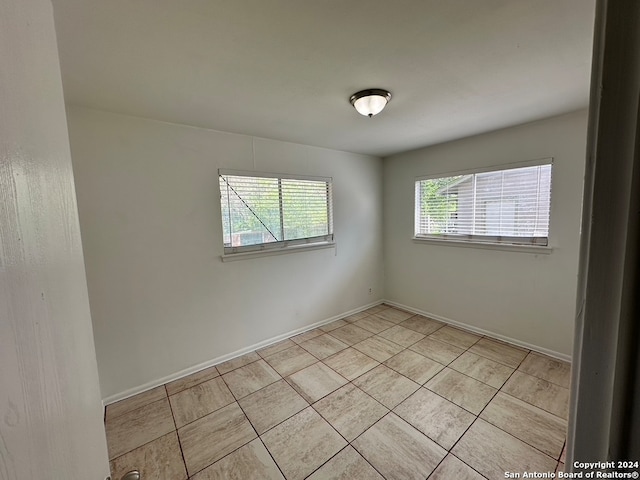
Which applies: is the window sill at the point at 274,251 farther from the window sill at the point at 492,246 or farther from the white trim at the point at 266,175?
the window sill at the point at 492,246

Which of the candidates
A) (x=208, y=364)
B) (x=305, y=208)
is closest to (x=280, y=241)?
(x=305, y=208)

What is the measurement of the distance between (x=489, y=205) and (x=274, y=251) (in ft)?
8.22

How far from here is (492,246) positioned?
2902mm

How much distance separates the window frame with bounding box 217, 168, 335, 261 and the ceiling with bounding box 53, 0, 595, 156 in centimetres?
61

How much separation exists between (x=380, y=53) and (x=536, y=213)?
2.34 m

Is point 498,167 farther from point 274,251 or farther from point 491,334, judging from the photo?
point 274,251

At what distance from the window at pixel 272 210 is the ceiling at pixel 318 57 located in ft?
2.28

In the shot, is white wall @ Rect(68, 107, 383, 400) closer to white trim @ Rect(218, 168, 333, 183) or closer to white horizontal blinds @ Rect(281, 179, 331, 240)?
white trim @ Rect(218, 168, 333, 183)

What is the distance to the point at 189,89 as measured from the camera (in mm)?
1714

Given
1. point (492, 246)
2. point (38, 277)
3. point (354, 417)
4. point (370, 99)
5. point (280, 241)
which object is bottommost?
point (354, 417)

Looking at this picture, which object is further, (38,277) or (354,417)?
(354,417)

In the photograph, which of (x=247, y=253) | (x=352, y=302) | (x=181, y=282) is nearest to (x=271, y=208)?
(x=247, y=253)

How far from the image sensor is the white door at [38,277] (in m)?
0.36

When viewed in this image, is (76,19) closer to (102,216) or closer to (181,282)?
(102,216)
